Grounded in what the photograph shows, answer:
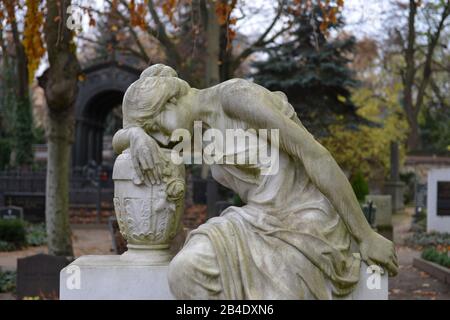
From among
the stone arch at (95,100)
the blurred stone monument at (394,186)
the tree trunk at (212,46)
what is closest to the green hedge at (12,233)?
the tree trunk at (212,46)

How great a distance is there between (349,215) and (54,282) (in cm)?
556

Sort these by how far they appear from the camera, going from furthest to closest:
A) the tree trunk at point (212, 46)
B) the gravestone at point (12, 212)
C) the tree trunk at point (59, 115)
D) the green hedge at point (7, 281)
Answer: the tree trunk at point (212, 46) < the gravestone at point (12, 212) < the tree trunk at point (59, 115) < the green hedge at point (7, 281)

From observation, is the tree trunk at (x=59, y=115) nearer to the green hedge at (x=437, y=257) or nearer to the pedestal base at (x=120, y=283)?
the pedestal base at (x=120, y=283)

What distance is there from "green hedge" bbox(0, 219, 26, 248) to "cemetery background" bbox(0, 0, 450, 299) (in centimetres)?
2

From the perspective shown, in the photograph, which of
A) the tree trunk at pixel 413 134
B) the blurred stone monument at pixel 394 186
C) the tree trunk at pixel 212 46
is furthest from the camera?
the tree trunk at pixel 413 134

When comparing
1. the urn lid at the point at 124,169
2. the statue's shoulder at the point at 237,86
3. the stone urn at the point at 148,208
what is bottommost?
the stone urn at the point at 148,208

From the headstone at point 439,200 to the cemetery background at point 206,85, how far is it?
5.4 inches

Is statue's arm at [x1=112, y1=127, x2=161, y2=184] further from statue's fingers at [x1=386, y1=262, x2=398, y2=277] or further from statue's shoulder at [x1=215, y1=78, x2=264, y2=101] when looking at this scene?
statue's fingers at [x1=386, y1=262, x2=398, y2=277]

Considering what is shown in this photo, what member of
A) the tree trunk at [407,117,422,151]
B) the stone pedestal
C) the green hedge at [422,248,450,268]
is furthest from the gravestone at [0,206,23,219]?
the tree trunk at [407,117,422,151]

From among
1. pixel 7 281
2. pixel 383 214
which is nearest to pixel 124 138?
pixel 7 281

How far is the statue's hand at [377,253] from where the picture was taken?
3.54 meters

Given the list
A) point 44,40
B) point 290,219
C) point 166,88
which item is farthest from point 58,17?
point 290,219

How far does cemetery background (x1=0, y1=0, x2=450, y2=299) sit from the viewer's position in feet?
35.2

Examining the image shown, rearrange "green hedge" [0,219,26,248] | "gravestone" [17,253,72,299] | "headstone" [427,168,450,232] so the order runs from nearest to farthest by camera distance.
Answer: "gravestone" [17,253,72,299] < "green hedge" [0,219,26,248] < "headstone" [427,168,450,232]
